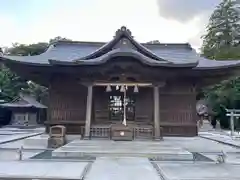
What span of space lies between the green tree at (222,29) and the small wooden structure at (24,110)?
22.8 metres

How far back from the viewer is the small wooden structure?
39.0 m

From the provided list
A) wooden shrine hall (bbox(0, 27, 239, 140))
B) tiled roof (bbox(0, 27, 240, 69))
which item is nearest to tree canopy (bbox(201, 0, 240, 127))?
tiled roof (bbox(0, 27, 240, 69))

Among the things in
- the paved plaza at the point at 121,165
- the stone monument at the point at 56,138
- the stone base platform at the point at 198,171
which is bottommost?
the stone base platform at the point at 198,171

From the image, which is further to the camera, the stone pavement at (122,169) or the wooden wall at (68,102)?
the wooden wall at (68,102)

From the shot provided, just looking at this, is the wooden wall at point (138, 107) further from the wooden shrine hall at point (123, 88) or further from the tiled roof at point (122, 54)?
the tiled roof at point (122, 54)

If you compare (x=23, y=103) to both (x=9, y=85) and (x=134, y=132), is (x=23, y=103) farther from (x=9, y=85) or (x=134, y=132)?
(x=134, y=132)

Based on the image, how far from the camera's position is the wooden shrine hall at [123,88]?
13391mm

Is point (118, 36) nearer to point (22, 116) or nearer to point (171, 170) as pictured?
point (171, 170)

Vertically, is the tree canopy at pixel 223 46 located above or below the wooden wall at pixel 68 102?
above

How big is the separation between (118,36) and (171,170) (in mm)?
8853

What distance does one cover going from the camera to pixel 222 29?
4175 cm

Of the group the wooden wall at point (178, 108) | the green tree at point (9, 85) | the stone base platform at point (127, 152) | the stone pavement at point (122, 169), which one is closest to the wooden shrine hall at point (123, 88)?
the wooden wall at point (178, 108)

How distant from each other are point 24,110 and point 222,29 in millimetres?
27698

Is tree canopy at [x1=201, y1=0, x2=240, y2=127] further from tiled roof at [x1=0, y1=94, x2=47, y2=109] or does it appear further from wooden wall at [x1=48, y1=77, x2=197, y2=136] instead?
tiled roof at [x1=0, y1=94, x2=47, y2=109]
